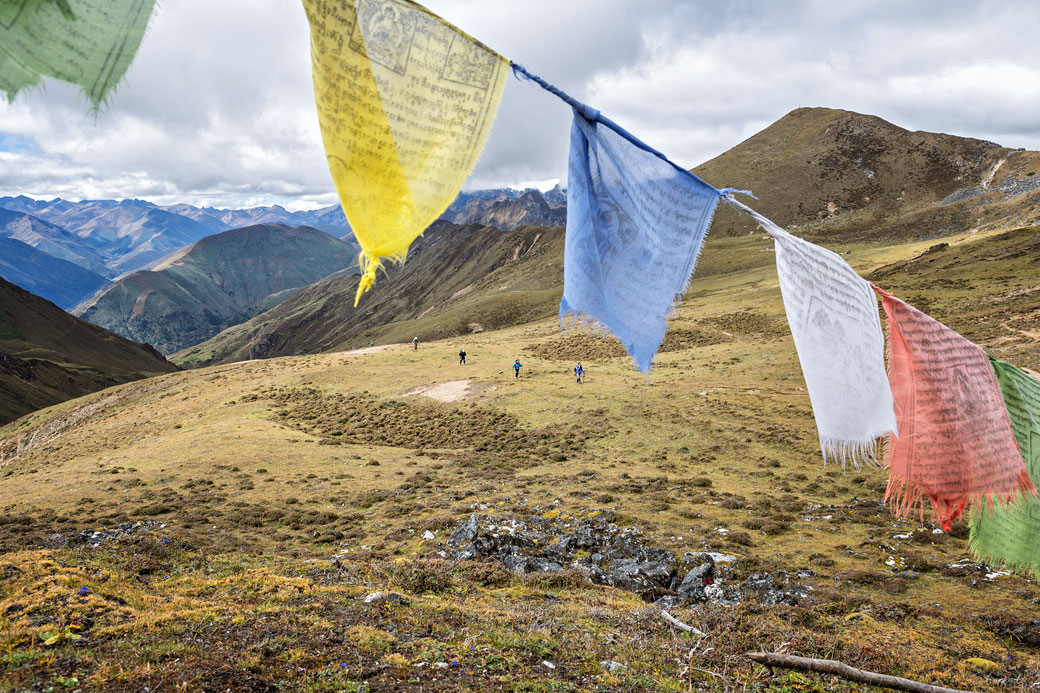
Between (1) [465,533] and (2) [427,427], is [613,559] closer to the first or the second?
→ (1) [465,533]

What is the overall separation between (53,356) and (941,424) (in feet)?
462

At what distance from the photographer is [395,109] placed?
3.33 meters

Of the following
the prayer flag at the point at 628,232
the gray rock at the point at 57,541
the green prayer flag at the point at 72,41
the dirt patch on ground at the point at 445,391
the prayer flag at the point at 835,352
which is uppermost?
the green prayer flag at the point at 72,41

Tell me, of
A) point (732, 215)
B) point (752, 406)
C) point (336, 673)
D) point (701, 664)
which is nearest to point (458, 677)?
point (336, 673)

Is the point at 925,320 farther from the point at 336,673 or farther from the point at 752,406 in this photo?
the point at 752,406

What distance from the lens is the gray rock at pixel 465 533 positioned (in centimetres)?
1198

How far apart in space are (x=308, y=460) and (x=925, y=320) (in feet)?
70.1

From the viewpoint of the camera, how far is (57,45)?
98.7 inches

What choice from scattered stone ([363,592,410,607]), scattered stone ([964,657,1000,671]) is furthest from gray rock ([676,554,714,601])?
scattered stone ([363,592,410,607])

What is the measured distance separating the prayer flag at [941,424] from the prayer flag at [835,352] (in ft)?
2.31

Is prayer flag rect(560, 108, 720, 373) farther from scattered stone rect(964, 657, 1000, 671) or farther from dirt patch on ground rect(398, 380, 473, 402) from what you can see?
dirt patch on ground rect(398, 380, 473, 402)

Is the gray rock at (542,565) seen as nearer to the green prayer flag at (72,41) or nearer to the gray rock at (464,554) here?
the gray rock at (464,554)

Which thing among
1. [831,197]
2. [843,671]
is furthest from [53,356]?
[831,197]

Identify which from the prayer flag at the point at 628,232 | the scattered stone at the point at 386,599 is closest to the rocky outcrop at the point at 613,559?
the scattered stone at the point at 386,599
